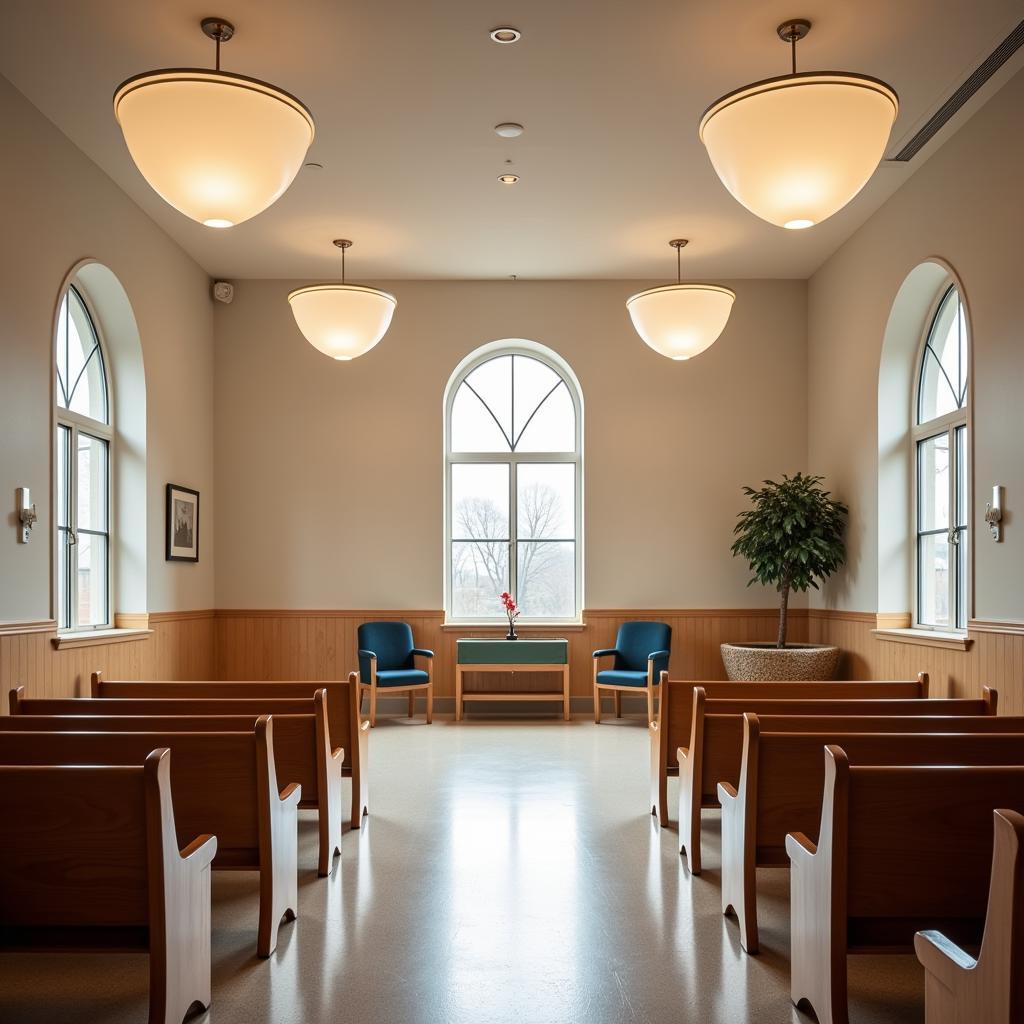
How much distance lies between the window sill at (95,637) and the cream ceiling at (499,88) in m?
2.92

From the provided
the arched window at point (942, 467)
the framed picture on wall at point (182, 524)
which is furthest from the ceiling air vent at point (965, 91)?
the framed picture on wall at point (182, 524)

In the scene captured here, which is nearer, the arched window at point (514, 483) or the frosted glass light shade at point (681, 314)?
the frosted glass light shade at point (681, 314)

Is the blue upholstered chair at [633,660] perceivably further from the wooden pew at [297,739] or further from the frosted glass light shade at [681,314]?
the wooden pew at [297,739]

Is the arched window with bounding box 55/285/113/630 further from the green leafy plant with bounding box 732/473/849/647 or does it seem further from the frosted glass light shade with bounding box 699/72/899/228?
the green leafy plant with bounding box 732/473/849/647

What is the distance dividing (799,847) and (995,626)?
120 inches

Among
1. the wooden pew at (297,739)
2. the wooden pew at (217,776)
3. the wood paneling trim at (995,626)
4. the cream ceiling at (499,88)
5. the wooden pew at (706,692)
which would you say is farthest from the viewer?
the wood paneling trim at (995,626)

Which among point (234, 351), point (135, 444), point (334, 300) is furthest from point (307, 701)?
point (234, 351)

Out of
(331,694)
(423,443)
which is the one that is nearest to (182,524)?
(423,443)

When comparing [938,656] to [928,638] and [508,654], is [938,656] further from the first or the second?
[508,654]

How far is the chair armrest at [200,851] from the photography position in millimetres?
2659

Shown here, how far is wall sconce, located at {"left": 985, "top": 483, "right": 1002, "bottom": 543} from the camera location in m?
5.30

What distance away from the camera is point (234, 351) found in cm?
898

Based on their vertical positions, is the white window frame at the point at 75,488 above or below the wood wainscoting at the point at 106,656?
above

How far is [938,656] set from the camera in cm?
612
